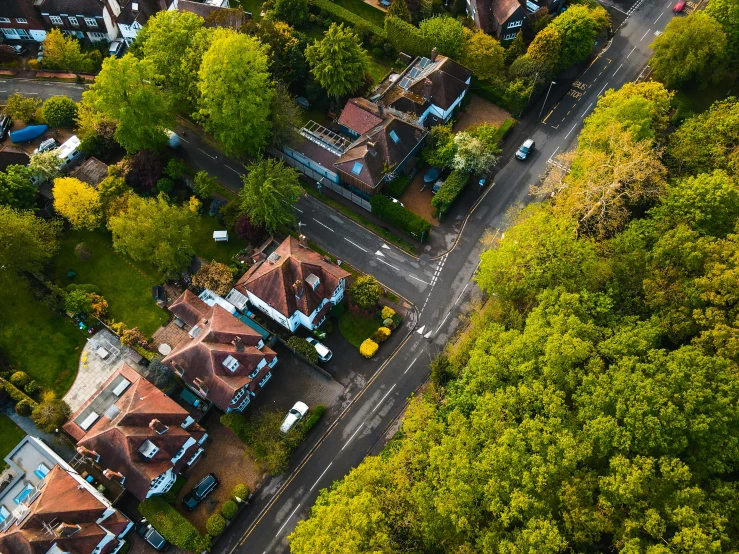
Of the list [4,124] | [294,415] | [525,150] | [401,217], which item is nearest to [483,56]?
[525,150]

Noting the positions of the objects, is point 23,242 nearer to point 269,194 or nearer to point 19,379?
point 19,379

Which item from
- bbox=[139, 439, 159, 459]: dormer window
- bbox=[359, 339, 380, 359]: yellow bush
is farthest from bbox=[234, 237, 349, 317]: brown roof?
bbox=[139, 439, 159, 459]: dormer window

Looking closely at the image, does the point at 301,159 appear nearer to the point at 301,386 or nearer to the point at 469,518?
the point at 301,386

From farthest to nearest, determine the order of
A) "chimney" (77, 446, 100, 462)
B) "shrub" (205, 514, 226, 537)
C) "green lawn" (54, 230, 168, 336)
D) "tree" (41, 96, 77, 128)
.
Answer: "tree" (41, 96, 77, 128), "green lawn" (54, 230, 168, 336), "chimney" (77, 446, 100, 462), "shrub" (205, 514, 226, 537)

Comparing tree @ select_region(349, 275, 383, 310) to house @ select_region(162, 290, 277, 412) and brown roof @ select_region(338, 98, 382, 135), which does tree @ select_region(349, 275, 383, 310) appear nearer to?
house @ select_region(162, 290, 277, 412)

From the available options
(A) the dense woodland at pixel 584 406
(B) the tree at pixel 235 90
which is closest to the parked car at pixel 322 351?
(A) the dense woodland at pixel 584 406

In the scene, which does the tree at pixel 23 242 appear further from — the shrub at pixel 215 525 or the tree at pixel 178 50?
the shrub at pixel 215 525
